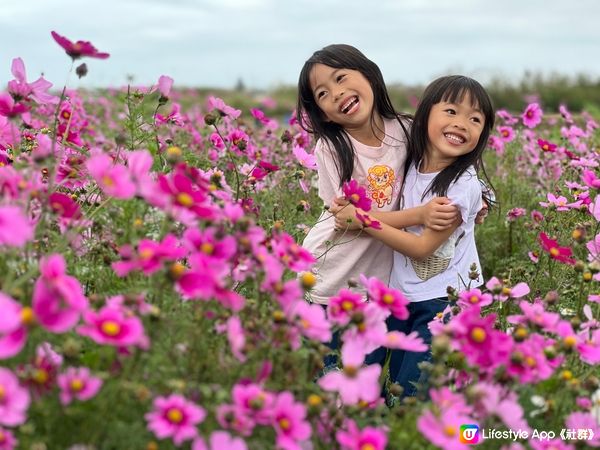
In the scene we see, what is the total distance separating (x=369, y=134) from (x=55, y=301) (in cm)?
175

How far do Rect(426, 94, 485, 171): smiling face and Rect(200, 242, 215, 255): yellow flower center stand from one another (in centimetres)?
136

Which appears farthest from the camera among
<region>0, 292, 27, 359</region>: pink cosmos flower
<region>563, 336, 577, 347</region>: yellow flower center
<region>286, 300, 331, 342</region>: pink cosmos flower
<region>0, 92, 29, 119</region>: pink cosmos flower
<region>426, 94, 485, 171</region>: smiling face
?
<region>426, 94, 485, 171</region>: smiling face

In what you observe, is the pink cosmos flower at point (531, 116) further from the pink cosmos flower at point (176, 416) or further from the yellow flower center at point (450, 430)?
the pink cosmos flower at point (176, 416)

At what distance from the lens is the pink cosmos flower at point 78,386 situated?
1380mm

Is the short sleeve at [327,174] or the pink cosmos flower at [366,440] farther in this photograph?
A: the short sleeve at [327,174]

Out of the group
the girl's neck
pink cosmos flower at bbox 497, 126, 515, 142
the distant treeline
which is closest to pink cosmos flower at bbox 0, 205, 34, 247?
the girl's neck

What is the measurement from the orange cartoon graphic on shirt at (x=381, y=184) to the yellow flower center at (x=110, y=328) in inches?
61.1

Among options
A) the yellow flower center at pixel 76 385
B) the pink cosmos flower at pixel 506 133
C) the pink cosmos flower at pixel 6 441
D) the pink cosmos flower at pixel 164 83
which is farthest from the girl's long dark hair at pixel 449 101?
the pink cosmos flower at pixel 506 133

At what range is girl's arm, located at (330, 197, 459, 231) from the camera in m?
2.54

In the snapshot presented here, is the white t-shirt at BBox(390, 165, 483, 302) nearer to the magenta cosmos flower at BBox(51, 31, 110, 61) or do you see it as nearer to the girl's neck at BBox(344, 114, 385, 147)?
the girl's neck at BBox(344, 114, 385, 147)

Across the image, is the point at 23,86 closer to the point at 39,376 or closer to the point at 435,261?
the point at 39,376

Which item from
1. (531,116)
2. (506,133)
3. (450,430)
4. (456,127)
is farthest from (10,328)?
(506,133)

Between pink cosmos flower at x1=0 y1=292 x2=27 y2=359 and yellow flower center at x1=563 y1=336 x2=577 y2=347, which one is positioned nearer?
pink cosmos flower at x1=0 y1=292 x2=27 y2=359

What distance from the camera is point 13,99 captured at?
221cm
